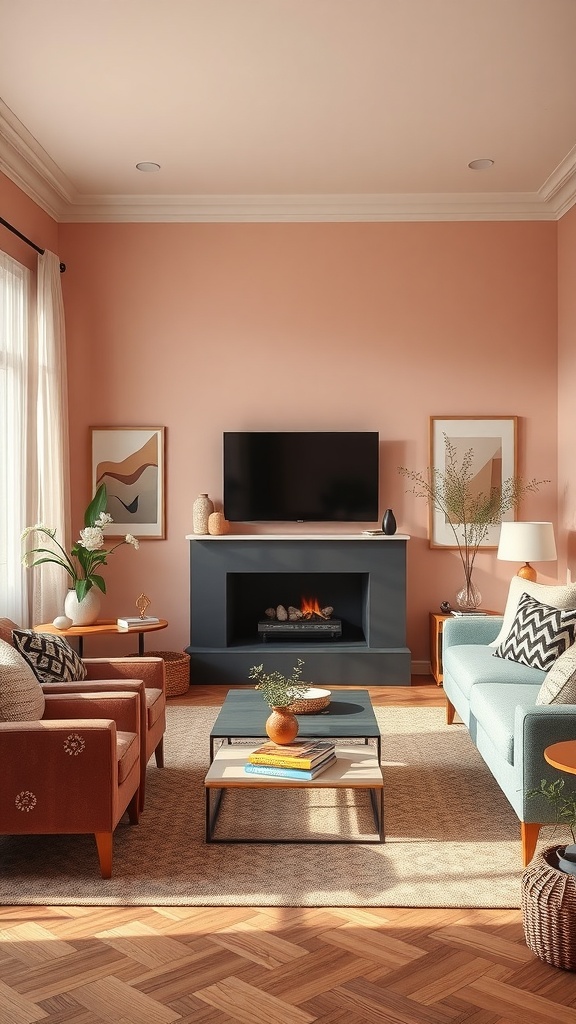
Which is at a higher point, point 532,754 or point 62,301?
point 62,301

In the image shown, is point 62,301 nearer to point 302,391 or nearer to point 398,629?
point 302,391

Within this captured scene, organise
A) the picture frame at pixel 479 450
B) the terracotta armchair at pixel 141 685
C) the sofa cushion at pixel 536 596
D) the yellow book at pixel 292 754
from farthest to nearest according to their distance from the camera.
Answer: the picture frame at pixel 479 450, the sofa cushion at pixel 536 596, the terracotta armchair at pixel 141 685, the yellow book at pixel 292 754

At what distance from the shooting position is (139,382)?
6418 millimetres

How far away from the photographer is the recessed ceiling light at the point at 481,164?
5621 mm

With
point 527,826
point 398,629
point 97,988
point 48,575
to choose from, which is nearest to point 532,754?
point 527,826

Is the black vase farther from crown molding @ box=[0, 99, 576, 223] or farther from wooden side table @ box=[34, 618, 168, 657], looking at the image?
crown molding @ box=[0, 99, 576, 223]

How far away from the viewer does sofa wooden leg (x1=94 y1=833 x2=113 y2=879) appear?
296 centimetres

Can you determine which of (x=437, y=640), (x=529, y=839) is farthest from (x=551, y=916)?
(x=437, y=640)

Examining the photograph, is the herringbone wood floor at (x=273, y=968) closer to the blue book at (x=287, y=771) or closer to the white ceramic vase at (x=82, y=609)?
the blue book at (x=287, y=771)

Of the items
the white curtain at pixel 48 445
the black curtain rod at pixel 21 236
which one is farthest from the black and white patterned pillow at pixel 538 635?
the black curtain rod at pixel 21 236

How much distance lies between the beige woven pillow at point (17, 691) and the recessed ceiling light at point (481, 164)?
431 cm

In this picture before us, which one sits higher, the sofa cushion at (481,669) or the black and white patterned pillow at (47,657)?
the black and white patterned pillow at (47,657)

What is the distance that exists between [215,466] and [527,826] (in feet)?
12.9

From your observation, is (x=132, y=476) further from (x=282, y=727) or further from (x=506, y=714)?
(x=506, y=714)
